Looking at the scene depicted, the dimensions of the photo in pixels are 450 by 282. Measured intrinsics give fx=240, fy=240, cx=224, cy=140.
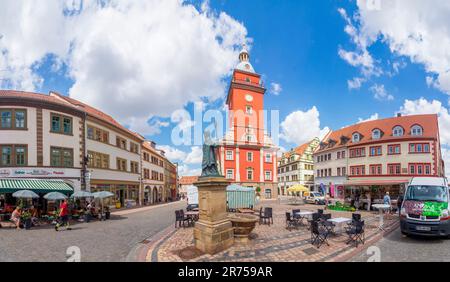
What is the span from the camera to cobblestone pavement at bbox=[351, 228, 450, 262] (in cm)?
735

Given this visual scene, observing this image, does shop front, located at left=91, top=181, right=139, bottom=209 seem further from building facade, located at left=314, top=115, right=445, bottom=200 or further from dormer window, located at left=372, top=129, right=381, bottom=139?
dormer window, located at left=372, top=129, right=381, bottom=139

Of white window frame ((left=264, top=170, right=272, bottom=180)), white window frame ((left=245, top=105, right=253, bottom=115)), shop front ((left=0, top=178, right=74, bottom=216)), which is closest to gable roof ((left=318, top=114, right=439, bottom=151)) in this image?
white window frame ((left=264, top=170, right=272, bottom=180))

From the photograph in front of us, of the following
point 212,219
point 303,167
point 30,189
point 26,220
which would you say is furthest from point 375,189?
point 30,189

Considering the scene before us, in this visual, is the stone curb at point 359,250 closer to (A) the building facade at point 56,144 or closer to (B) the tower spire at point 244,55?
(A) the building facade at point 56,144

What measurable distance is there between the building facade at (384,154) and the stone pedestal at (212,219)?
25.0 meters

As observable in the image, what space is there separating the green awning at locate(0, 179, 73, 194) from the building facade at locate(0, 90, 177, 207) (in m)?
1.11

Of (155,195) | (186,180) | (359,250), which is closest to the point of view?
(359,250)

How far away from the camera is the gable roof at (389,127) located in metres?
33.4

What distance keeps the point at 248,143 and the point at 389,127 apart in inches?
873

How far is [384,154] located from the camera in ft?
116

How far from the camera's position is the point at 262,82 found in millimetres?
46781

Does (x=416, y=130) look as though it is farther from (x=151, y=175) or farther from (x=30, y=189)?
(x=30, y=189)
